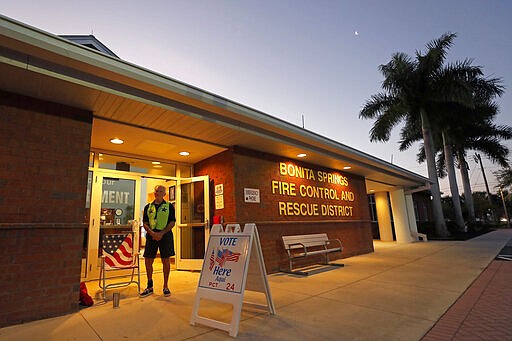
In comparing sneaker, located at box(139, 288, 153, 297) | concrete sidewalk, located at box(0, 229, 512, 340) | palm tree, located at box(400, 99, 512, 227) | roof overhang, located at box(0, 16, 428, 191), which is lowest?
concrete sidewalk, located at box(0, 229, 512, 340)

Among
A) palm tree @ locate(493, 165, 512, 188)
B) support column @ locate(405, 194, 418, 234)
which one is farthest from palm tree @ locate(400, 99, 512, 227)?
palm tree @ locate(493, 165, 512, 188)

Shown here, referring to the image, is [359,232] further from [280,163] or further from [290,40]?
[290,40]

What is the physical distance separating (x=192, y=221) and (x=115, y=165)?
2.28 meters

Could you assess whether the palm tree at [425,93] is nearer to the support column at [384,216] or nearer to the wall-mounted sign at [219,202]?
the support column at [384,216]

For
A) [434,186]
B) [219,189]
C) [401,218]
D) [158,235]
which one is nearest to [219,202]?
[219,189]

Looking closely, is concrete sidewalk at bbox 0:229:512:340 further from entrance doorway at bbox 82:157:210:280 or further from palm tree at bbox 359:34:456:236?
palm tree at bbox 359:34:456:236

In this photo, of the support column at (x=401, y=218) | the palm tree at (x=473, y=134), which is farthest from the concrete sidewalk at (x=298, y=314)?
the palm tree at (x=473, y=134)

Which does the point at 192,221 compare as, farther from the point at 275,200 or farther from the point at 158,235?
the point at 158,235

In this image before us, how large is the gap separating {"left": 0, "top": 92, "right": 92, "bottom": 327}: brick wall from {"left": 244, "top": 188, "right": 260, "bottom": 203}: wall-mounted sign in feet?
10.9

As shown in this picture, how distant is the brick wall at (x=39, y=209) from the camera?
10.4 feet

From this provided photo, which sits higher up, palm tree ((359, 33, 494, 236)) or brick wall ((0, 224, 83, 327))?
palm tree ((359, 33, 494, 236))

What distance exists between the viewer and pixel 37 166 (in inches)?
138

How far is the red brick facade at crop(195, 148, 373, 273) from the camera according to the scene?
241 inches

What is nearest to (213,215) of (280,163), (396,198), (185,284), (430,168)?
(185,284)
